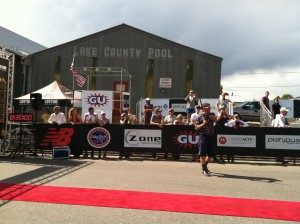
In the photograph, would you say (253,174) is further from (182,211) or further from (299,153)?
(182,211)

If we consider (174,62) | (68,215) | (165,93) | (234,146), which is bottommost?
(68,215)

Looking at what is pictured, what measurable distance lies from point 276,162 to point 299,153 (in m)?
0.81

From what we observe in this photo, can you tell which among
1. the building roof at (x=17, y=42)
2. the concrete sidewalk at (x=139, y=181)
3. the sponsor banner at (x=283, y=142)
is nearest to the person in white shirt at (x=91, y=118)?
the concrete sidewalk at (x=139, y=181)

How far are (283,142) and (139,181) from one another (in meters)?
6.25

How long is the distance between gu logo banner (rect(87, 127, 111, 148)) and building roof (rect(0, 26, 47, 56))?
19477mm

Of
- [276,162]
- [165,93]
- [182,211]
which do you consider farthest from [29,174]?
[165,93]

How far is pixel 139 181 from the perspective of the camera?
8.48m

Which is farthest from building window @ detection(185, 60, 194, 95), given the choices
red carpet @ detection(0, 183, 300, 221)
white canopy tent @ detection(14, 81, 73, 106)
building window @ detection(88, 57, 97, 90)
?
red carpet @ detection(0, 183, 300, 221)

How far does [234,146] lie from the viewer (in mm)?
12656

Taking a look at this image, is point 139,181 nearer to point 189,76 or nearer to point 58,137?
point 58,137

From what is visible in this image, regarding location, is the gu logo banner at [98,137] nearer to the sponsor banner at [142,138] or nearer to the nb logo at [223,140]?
the sponsor banner at [142,138]

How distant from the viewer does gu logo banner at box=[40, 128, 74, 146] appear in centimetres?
1330

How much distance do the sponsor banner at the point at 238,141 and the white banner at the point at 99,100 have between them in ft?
24.6

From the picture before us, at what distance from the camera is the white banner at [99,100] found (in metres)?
18.6
